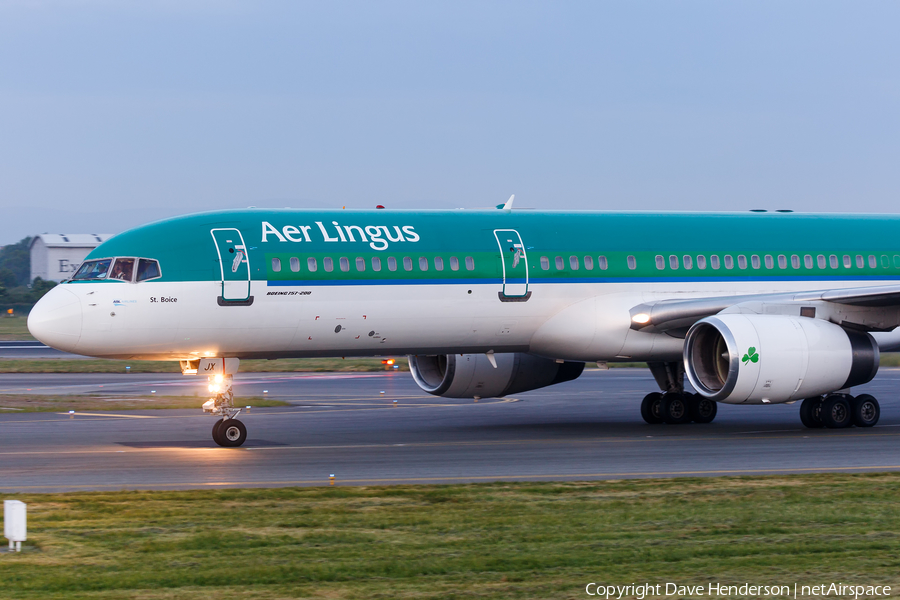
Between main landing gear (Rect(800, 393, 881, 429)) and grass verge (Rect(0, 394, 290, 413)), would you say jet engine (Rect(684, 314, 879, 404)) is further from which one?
grass verge (Rect(0, 394, 290, 413))

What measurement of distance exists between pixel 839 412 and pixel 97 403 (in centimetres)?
1955

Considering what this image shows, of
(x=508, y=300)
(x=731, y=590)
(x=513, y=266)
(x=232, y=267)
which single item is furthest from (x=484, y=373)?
(x=731, y=590)

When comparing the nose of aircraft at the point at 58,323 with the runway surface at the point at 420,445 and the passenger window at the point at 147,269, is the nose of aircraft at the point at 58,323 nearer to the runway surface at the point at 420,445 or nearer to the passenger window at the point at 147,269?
the passenger window at the point at 147,269

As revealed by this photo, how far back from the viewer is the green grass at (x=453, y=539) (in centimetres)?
1023

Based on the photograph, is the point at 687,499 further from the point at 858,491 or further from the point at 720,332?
the point at 720,332

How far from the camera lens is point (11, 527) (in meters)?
11.2

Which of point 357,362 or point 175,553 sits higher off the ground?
point 357,362

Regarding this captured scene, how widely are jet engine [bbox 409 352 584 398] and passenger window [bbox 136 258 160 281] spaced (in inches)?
286

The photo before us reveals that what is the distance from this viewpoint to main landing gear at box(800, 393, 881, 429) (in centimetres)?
2375

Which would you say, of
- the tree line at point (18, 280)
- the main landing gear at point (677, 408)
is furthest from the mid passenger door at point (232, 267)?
the tree line at point (18, 280)

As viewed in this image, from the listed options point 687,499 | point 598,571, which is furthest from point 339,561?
point 687,499

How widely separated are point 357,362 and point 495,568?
1655 inches

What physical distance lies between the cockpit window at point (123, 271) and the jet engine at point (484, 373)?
762cm

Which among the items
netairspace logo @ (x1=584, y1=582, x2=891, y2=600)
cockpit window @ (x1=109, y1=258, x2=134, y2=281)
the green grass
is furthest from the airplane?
netairspace logo @ (x1=584, y1=582, x2=891, y2=600)
